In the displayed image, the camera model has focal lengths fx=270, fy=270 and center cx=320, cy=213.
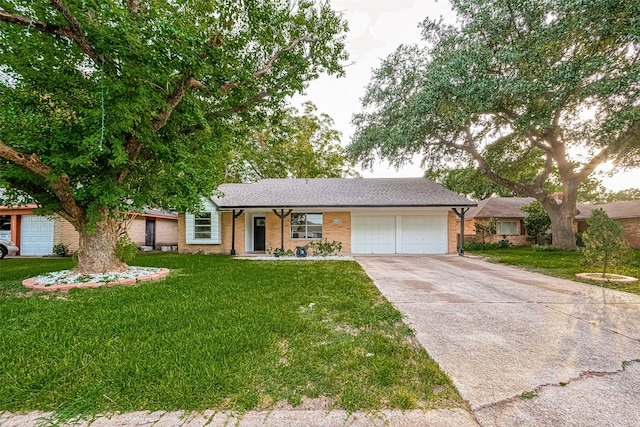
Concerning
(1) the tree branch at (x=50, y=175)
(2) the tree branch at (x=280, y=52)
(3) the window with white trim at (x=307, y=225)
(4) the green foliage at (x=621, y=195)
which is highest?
(2) the tree branch at (x=280, y=52)

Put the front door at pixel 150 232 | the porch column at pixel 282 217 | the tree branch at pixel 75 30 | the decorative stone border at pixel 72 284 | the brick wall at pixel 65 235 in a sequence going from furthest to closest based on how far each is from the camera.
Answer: the front door at pixel 150 232 → the brick wall at pixel 65 235 → the porch column at pixel 282 217 → the decorative stone border at pixel 72 284 → the tree branch at pixel 75 30

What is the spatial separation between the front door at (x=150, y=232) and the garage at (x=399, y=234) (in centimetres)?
1261

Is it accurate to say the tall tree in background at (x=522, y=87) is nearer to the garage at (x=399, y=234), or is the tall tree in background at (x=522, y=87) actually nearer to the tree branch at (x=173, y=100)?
the garage at (x=399, y=234)

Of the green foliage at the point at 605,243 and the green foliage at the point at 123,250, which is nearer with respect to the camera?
the green foliage at the point at 605,243

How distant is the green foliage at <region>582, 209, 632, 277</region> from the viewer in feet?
21.1

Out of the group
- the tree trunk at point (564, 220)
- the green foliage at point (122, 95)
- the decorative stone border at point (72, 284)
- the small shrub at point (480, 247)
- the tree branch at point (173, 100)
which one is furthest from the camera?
the small shrub at point (480, 247)

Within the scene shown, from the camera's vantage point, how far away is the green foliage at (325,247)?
12680 millimetres

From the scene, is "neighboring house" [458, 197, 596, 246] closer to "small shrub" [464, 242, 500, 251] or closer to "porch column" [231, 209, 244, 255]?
"small shrub" [464, 242, 500, 251]

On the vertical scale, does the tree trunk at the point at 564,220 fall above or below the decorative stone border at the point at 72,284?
above

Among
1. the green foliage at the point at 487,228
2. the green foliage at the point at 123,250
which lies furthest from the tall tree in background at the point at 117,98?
the green foliage at the point at 487,228

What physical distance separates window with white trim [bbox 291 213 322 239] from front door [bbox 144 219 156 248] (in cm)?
961

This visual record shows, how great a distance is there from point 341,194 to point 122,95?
1058 cm

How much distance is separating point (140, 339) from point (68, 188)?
5.25 metres

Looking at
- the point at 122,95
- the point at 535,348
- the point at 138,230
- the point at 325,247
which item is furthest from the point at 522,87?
the point at 138,230
